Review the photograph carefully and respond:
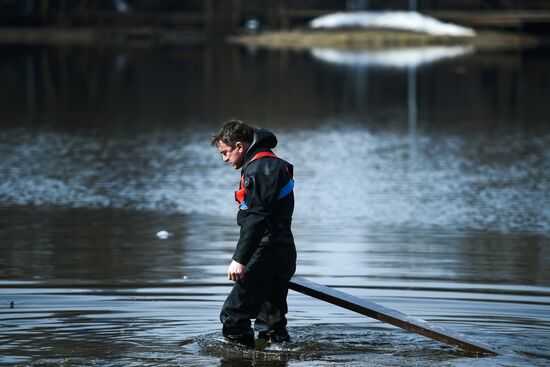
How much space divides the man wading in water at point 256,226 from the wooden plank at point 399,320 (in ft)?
0.72

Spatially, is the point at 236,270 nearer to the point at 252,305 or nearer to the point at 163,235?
the point at 252,305

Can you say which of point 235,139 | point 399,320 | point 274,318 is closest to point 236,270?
point 274,318

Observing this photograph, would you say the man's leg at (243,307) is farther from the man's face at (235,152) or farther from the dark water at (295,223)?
the man's face at (235,152)

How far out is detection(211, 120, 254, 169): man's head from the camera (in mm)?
7695

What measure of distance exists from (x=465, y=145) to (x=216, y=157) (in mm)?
4624

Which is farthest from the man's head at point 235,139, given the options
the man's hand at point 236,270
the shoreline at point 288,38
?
the shoreline at point 288,38

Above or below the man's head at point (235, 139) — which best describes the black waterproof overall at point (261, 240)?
below

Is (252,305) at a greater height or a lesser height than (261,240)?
lesser

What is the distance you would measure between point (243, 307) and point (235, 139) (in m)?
1.06

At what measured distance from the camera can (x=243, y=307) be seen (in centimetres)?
791

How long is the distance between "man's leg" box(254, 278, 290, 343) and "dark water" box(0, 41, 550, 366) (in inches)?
4.0

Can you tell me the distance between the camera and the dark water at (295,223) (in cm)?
846

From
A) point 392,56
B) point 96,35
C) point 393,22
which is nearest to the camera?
point 392,56

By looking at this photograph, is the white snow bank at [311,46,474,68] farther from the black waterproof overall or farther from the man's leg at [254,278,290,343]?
the black waterproof overall
